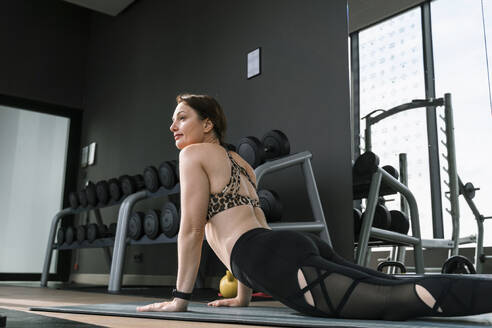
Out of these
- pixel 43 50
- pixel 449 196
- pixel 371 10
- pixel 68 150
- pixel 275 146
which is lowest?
pixel 449 196

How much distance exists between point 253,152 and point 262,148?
0.15 feet

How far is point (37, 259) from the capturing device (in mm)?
4125

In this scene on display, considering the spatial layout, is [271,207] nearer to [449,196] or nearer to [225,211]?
[449,196]

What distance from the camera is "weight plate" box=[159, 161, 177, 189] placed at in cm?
249

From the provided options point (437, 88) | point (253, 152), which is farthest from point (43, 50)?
point (437, 88)

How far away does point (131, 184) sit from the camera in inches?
115

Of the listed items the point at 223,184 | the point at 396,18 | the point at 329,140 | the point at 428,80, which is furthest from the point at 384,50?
the point at 223,184

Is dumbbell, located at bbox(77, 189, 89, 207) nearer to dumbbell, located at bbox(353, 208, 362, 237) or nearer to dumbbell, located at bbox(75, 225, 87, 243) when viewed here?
dumbbell, located at bbox(75, 225, 87, 243)

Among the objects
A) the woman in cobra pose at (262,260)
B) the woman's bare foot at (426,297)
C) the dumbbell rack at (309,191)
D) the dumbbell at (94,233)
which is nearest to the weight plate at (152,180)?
the dumbbell at (94,233)

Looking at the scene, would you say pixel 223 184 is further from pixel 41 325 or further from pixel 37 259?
pixel 37 259

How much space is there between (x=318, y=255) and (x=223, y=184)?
30 cm

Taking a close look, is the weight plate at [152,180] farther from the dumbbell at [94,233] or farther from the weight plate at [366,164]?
the weight plate at [366,164]

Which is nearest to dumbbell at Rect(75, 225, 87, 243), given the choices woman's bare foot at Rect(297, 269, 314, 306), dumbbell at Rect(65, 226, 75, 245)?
dumbbell at Rect(65, 226, 75, 245)

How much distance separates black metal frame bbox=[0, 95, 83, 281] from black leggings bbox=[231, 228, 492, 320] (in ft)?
11.6
